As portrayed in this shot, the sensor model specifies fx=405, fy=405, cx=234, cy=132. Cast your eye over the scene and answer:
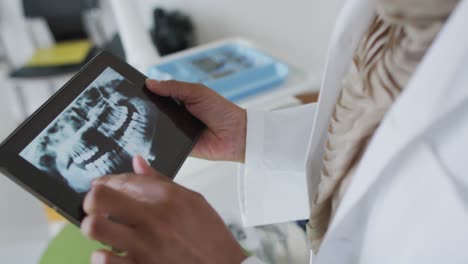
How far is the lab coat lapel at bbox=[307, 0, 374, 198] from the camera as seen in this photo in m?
0.46

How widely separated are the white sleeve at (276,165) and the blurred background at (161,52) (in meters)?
0.17

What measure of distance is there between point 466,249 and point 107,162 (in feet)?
1.32

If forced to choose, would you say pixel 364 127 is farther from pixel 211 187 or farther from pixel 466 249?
pixel 211 187

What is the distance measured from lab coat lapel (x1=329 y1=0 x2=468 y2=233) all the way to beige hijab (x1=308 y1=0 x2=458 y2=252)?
0.05 feet

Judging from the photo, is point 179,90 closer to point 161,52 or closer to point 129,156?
point 129,156

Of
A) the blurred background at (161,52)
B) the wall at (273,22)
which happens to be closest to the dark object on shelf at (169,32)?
the blurred background at (161,52)

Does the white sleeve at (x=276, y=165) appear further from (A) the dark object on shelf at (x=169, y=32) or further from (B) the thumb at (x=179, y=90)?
(A) the dark object on shelf at (x=169, y=32)

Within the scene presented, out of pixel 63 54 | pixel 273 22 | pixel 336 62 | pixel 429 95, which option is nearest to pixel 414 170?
pixel 429 95

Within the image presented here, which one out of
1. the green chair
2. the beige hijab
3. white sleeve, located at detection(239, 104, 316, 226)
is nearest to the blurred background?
the green chair

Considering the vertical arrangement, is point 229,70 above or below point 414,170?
below

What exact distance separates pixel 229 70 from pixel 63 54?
128cm

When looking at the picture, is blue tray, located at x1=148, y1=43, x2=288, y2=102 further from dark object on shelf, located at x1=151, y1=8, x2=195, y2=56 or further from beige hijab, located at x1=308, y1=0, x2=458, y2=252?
dark object on shelf, located at x1=151, y1=8, x2=195, y2=56

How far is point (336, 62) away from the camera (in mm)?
503

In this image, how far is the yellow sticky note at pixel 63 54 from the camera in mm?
1983
